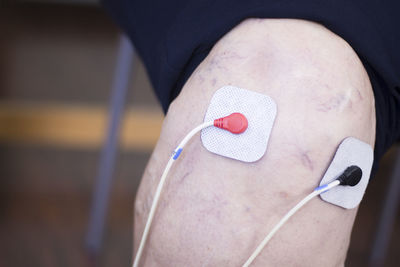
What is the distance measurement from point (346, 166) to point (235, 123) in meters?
0.14

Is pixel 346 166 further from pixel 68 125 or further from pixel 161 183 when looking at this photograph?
pixel 68 125

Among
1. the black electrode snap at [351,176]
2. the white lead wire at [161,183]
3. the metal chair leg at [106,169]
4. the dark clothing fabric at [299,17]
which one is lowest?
the metal chair leg at [106,169]

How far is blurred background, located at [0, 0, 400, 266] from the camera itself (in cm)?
155

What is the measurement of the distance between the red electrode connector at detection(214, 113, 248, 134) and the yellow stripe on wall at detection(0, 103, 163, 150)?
1458 mm

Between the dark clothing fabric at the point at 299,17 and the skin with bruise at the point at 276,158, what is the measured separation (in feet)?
0.05

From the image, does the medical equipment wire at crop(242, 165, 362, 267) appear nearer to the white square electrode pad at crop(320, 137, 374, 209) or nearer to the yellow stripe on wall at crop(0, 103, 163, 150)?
the white square electrode pad at crop(320, 137, 374, 209)

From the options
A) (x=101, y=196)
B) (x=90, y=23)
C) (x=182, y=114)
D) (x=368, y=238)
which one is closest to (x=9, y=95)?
(x=101, y=196)

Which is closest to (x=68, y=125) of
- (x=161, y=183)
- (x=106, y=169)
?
(x=106, y=169)

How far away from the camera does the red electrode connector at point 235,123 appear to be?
61 centimetres

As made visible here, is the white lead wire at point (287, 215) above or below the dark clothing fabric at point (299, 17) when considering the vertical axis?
below

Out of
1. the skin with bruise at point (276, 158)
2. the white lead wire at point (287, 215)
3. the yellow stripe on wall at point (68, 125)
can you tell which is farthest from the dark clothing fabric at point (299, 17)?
the yellow stripe on wall at point (68, 125)

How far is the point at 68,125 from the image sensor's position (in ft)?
6.98

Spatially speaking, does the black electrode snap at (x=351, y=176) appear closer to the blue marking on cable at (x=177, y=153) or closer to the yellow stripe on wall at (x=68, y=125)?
the blue marking on cable at (x=177, y=153)

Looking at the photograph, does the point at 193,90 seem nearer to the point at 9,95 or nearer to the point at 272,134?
the point at 272,134
